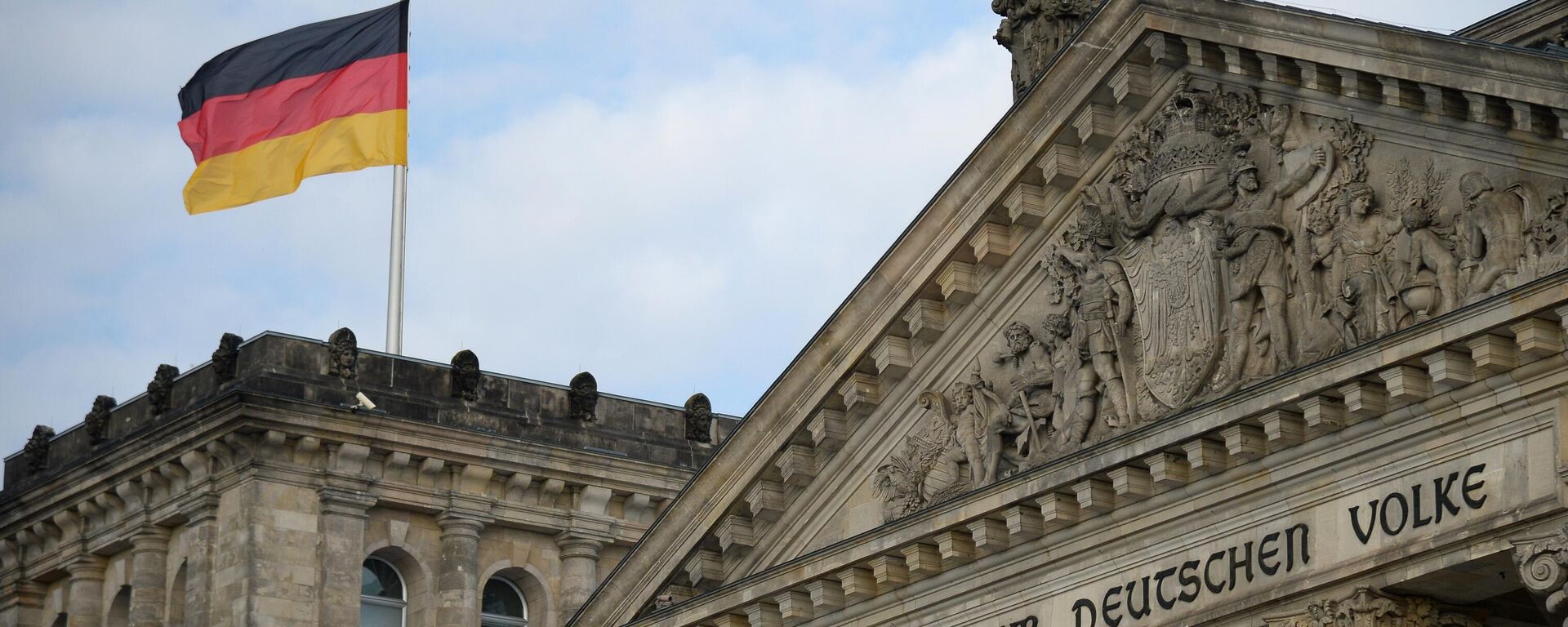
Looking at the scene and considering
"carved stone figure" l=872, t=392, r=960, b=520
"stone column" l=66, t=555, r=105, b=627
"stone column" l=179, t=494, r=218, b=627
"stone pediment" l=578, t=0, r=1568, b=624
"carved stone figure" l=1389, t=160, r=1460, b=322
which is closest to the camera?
"stone pediment" l=578, t=0, r=1568, b=624

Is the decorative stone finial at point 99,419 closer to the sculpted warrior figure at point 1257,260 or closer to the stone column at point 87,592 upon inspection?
the stone column at point 87,592

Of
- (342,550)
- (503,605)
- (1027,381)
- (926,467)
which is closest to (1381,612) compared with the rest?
(1027,381)

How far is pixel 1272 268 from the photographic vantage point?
28.3 metres

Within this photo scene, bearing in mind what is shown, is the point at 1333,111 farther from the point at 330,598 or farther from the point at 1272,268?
the point at 330,598

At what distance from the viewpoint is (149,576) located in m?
48.1

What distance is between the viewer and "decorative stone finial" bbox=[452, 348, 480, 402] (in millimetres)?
48938

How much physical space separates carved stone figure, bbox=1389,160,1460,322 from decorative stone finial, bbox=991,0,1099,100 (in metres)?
6.15

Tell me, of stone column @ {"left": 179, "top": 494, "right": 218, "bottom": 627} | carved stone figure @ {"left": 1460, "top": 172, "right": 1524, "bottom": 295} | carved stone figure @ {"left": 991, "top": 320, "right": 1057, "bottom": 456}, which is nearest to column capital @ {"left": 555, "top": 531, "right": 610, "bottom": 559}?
stone column @ {"left": 179, "top": 494, "right": 218, "bottom": 627}

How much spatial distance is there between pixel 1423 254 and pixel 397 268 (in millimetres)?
26438

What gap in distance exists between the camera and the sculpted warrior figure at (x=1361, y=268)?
27109mm

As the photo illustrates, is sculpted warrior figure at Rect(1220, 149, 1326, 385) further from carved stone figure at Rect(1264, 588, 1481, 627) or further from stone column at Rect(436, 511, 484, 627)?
stone column at Rect(436, 511, 484, 627)

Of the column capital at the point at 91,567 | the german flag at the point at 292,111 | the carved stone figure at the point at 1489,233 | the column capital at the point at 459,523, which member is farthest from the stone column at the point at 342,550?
the carved stone figure at the point at 1489,233

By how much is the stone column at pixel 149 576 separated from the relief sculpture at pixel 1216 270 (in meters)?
18.9

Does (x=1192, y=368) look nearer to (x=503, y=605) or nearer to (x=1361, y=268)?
(x=1361, y=268)
